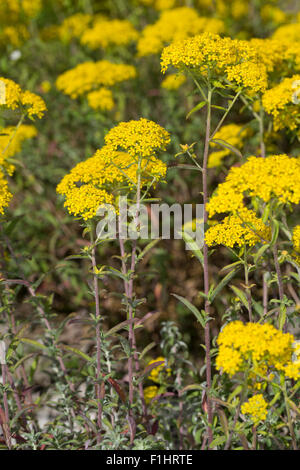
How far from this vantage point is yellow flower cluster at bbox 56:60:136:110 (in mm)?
3570

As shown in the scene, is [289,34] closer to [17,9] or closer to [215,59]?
[215,59]

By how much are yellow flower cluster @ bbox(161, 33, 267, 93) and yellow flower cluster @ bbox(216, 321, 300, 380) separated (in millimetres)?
1103

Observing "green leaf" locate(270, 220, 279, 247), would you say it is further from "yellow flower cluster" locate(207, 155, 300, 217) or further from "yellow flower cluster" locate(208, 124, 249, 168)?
"yellow flower cluster" locate(208, 124, 249, 168)

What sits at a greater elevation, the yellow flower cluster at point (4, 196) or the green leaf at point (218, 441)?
the yellow flower cluster at point (4, 196)

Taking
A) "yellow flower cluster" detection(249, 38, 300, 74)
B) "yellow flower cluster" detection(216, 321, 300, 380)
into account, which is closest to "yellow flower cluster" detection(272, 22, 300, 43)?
"yellow flower cluster" detection(249, 38, 300, 74)

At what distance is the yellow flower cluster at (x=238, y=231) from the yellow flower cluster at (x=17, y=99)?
1.26 metres

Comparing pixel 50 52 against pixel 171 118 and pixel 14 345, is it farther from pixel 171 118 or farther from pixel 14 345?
pixel 14 345

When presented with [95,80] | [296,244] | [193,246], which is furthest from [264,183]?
[95,80]

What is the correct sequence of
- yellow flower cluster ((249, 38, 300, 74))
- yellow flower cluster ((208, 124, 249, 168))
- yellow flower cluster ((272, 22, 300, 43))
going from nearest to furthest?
yellow flower cluster ((249, 38, 300, 74)), yellow flower cluster ((208, 124, 249, 168)), yellow flower cluster ((272, 22, 300, 43))

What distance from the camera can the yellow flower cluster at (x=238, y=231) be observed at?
2.01 meters

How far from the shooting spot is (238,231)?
6.63 feet

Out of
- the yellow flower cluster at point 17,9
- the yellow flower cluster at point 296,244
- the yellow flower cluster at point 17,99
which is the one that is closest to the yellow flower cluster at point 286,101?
the yellow flower cluster at point 296,244

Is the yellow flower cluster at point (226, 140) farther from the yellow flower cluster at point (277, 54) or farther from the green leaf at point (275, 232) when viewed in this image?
the green leaf at point (275, 232)
